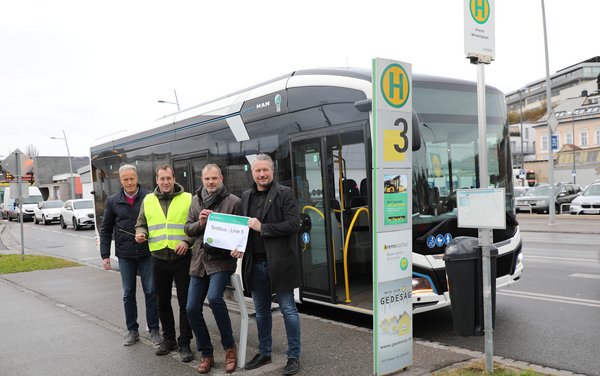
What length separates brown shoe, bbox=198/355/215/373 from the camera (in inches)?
192

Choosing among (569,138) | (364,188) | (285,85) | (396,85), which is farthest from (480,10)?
(569,138)

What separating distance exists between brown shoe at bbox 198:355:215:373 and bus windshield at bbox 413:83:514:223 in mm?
2561

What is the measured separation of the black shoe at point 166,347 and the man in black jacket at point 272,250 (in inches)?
43.3

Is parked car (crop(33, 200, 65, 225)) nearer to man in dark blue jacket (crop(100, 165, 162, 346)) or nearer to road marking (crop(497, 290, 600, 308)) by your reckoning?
man in dark blue jacket (crop(100, 165, 162, 346))

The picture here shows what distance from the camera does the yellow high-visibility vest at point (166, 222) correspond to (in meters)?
5.25

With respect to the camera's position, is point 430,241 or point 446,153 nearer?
point 430,241

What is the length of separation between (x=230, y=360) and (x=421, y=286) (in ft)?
7.07

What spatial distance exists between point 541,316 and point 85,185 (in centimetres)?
5026

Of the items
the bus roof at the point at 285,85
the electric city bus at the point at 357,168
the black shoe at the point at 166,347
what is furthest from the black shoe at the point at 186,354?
the bus roof at the point at 285,85

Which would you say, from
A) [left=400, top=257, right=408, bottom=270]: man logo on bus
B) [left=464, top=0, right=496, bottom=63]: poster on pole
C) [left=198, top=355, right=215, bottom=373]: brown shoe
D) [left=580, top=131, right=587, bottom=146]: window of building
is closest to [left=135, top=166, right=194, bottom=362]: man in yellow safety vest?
[left=198, top=355, right=215, bottom=373]: brown shoe

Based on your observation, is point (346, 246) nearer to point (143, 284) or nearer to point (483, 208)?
point (483, 208)

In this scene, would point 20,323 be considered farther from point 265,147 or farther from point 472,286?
point 472,286

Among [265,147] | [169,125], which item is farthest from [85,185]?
[265,147]

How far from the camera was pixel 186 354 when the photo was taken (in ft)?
17.2
